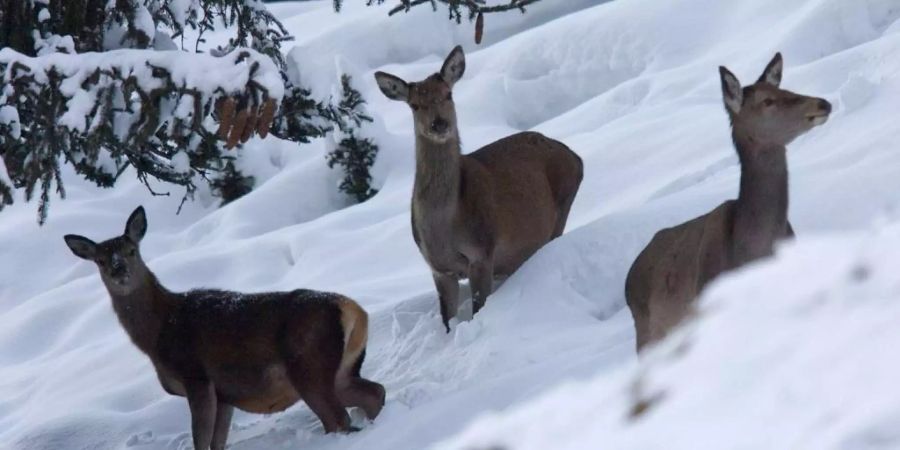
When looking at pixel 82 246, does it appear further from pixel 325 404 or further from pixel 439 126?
pixel 439 126

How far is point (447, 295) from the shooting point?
9602mm

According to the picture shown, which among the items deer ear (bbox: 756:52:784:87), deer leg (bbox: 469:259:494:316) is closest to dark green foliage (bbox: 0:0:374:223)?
deer leg (bbox: 469:259:494:316)

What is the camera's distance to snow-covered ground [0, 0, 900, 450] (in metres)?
1.86

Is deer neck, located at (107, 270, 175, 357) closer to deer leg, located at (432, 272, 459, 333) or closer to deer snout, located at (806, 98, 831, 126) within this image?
deer leg, located at (432, 272, 459, 333)

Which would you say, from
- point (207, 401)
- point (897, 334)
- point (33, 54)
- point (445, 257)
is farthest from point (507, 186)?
point (897, 334)

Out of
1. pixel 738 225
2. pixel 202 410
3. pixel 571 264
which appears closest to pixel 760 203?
pixel 738 225

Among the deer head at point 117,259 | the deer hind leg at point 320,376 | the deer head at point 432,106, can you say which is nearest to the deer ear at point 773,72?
the deer head at point 432,106

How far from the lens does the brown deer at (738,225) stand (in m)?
6.70

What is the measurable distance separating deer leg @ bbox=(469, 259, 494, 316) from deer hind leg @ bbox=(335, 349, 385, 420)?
152cm

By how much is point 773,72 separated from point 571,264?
8.01ft

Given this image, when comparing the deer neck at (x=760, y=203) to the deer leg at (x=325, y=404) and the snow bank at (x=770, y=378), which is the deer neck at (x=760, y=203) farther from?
the snow bank at (x=770, y=378)

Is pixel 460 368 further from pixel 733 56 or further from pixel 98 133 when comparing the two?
pixel 733 56

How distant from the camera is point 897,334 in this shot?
1.79 metres

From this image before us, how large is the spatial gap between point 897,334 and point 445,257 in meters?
7.75
